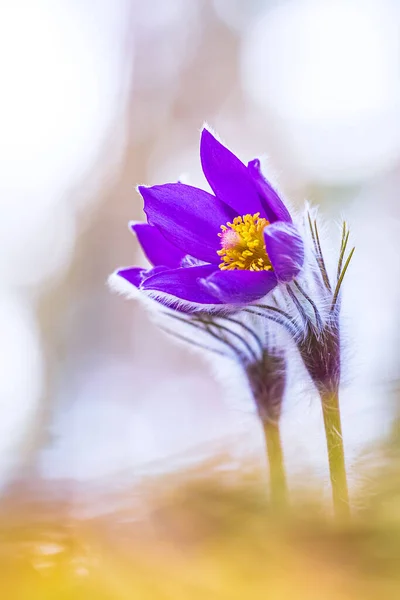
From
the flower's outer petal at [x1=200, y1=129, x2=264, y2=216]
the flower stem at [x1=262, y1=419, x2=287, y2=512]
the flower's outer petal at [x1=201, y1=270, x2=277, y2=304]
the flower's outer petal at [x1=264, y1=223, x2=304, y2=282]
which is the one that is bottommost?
the flower stem at [x1=262, y1=419, x2=287, y2=512]

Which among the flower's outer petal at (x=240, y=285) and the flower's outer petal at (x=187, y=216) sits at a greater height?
the flower's outer petal at (x=187, y=216)

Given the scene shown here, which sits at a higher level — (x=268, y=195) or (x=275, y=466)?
(x=268, y=195)

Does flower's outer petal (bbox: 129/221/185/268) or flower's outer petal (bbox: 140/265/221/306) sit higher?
flower's outer petal (bbox: 129/221/185/268)

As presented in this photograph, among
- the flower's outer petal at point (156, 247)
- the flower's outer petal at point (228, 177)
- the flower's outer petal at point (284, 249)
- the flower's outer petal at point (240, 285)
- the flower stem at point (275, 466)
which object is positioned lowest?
the flower stem at point (275, 466)
